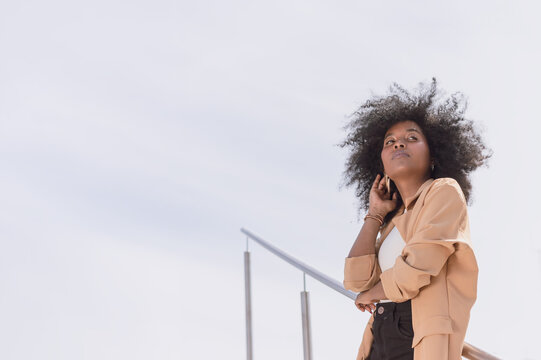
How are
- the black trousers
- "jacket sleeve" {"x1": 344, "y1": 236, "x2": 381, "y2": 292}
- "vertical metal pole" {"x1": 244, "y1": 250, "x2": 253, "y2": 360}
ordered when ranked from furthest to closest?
"vertical metal pole" {"x1": 244, "y1": 250, "x2": 253, "y2": 360} → "jacket sleeve" {"x1": 344, "y1": 236, "x2": 381, "y2": 292} → the black trousers

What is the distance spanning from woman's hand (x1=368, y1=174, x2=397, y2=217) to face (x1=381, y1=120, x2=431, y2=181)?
0.11m

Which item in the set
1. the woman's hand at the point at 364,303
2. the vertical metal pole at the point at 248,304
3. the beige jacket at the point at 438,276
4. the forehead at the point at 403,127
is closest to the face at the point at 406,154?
the forehead at the point at 403,127

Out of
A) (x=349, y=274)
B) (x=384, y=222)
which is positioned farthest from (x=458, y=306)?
(x=384, y=222)

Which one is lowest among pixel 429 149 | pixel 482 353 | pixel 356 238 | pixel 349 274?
pixel 482 353

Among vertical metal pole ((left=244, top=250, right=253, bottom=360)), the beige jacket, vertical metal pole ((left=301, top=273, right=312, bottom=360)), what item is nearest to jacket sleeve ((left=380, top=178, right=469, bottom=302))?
the beige jacket

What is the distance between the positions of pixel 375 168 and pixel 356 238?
0.41 metres

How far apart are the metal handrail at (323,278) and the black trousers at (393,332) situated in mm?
138

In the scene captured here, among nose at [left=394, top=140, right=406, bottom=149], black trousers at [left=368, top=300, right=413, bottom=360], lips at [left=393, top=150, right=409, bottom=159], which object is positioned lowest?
black trousers at [left=368, top=300, right=413, bottom=360]

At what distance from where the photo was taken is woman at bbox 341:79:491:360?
1.31 meters

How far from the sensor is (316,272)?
2.07 meters

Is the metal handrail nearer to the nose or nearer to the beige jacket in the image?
the beige jacket

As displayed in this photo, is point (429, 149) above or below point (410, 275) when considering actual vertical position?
above

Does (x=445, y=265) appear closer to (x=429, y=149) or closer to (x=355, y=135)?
(x=429, y=149)

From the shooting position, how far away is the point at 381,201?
177 centimetres
